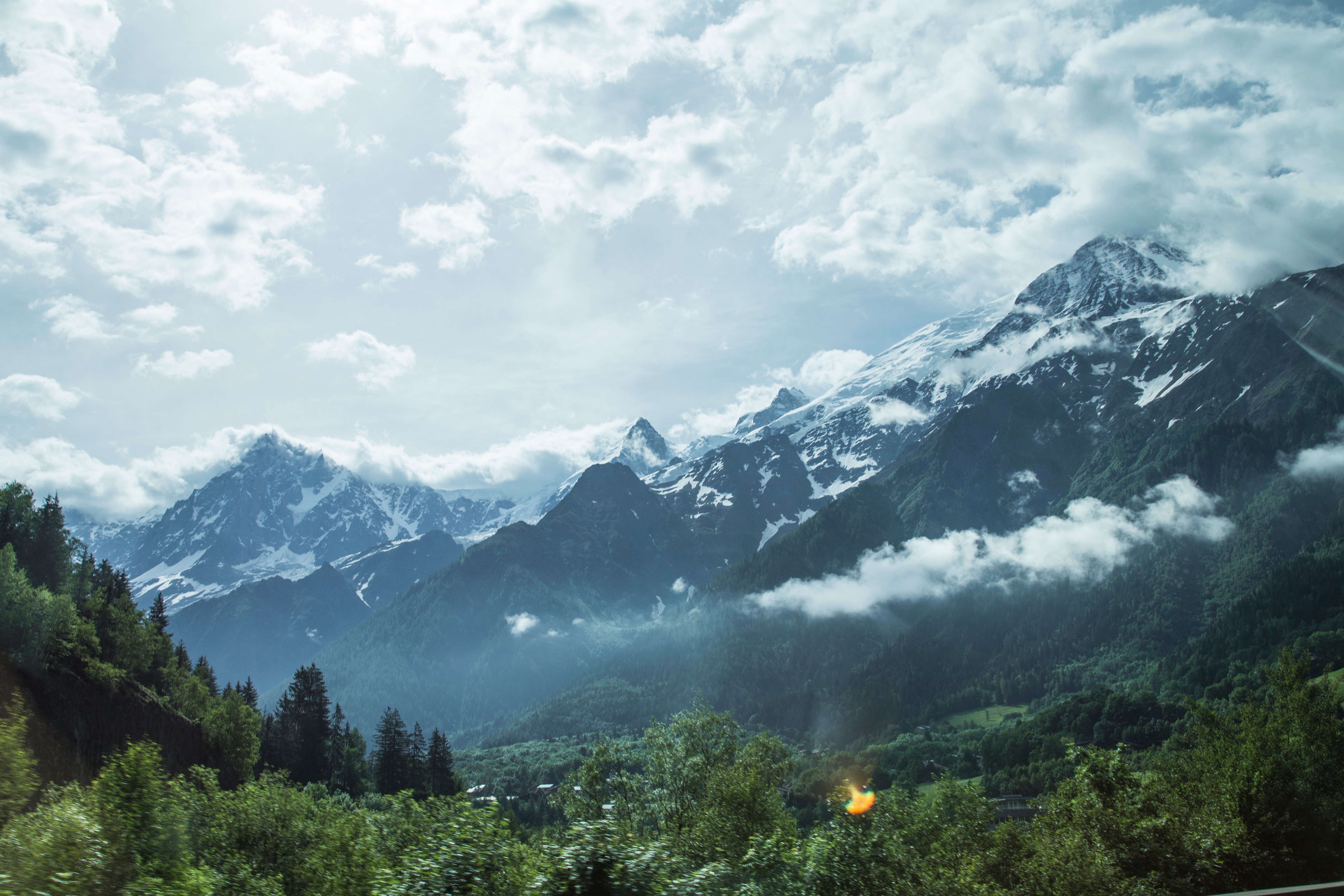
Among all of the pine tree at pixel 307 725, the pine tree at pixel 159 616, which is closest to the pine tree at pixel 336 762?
the pine tree at pixel 307 725

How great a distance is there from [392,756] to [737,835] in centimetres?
12513

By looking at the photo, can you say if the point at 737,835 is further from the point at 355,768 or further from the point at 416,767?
the point at 355,768

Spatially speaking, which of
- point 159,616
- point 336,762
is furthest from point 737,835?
point 159,616

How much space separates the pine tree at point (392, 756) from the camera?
468ft

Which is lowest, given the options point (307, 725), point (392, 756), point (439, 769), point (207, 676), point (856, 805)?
point (439, 769)

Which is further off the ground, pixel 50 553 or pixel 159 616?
pixel 50 553

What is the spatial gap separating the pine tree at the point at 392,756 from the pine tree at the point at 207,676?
111ft

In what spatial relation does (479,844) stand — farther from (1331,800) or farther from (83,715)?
(83,715)

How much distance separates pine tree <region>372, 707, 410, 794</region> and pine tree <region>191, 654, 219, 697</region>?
33.7 meters

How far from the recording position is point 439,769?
149375 millimetres

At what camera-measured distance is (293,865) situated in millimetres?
39406

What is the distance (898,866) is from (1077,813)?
1693cm

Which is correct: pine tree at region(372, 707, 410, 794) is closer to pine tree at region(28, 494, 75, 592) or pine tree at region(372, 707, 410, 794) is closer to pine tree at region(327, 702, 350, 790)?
pine tree at region(327, 702, 350, 790)

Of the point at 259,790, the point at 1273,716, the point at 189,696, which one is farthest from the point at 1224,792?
the point at 189,696
